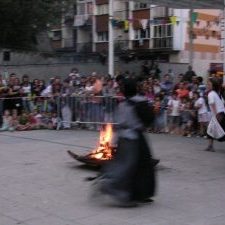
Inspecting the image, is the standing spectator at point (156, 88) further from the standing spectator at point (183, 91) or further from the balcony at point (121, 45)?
the balcony at point (121, 45)

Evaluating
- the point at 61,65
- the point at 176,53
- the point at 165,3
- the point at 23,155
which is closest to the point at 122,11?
the point at 176,53

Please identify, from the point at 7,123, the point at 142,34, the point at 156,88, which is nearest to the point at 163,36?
the point at 142,34

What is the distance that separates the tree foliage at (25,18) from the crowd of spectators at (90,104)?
41.2ft

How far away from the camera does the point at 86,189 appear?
29.5ft

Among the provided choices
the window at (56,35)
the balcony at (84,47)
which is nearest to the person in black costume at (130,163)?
the balcony at (84,47)

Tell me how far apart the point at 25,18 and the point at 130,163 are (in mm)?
25777

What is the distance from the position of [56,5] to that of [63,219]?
1105 inches

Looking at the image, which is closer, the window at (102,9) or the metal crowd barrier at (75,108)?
the metal crowd barrier at (75,108)

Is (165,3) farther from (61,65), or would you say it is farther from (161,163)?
(61,65)

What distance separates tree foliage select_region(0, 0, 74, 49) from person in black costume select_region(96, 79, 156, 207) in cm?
2346

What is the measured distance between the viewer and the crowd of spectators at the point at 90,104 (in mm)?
16344

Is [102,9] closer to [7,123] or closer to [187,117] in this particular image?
[7,123]

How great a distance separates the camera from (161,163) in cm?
1149

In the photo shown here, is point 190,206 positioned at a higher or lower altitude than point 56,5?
lower
